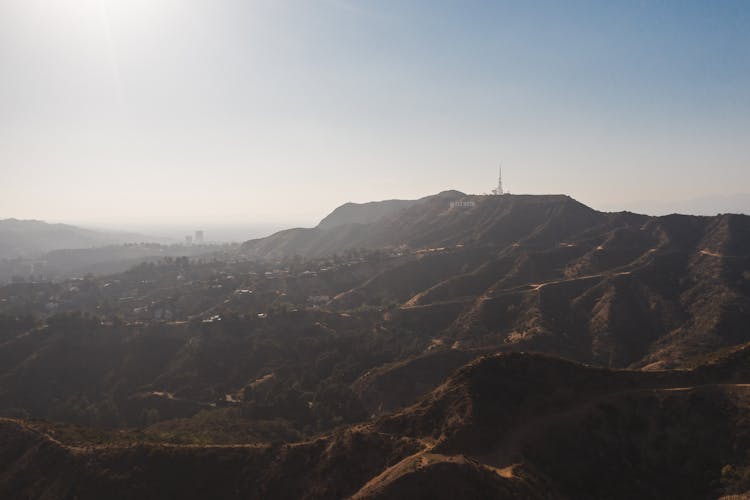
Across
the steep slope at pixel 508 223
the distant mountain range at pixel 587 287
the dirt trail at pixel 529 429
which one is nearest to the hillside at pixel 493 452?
the dirt trail at pixel 529 429

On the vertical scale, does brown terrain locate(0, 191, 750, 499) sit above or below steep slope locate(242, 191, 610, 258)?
below

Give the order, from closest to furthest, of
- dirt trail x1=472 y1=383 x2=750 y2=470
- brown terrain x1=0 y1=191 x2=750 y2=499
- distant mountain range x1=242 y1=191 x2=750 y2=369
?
dirt trail x1=472 y1=383 x2=750 y2=470
brown terrain x1=0 y1=191 x2=750 y2=499
distant mountain range x1=242 y1=191 x2=750 y2=369

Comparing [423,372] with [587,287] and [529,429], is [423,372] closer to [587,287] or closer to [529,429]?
[529,429]

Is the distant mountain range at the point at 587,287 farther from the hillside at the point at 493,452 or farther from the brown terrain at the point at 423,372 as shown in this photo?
the hillside at the point at 493,452

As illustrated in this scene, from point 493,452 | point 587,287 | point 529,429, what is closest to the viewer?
point 493,452

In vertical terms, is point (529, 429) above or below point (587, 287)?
below

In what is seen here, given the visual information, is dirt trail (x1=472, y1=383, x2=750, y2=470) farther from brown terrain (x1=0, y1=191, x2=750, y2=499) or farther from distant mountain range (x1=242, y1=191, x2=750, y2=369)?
distant mountain range (x1=242, y1=191, x2=750, y2=369)

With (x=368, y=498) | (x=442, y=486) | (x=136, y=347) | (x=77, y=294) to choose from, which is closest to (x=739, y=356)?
(x=442, y=486)

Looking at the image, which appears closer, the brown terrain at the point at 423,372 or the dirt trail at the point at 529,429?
the dirt trail at the point at 529,429

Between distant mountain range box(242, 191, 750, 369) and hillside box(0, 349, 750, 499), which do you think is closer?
hillside box(0, 349, 750, 499)

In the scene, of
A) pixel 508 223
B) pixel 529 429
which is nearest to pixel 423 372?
pixel 529 429

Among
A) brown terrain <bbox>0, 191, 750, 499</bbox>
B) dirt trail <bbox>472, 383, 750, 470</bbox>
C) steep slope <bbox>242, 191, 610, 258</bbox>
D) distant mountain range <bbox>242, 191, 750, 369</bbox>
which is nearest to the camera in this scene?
dirt trail <bbox>472, 383, 750, 470</bbox>

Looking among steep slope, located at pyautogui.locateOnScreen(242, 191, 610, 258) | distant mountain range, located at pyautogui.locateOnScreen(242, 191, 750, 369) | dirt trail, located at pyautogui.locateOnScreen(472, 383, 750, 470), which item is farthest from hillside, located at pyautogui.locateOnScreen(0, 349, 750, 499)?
steep slope, located at pyautogui.locateOnScreen(242, 191, 610, 258)
